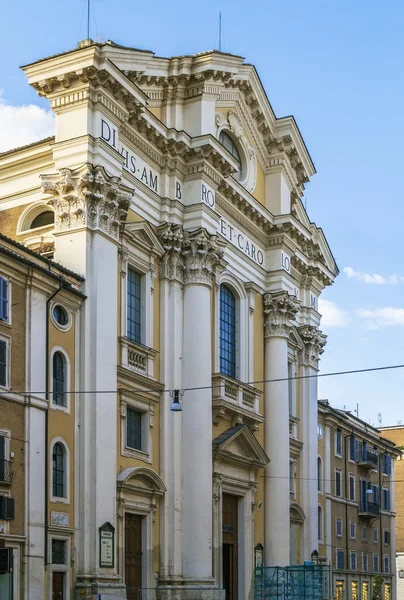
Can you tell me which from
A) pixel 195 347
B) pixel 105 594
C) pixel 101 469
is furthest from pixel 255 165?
pixel 105 594

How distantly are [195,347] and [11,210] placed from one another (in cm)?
772

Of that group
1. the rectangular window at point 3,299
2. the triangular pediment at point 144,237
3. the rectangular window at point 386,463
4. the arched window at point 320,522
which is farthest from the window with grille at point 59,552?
the rectangular window at point 386,463

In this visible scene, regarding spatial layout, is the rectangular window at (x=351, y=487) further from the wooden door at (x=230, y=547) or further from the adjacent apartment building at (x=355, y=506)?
the wooden door at (x=230, y=547)

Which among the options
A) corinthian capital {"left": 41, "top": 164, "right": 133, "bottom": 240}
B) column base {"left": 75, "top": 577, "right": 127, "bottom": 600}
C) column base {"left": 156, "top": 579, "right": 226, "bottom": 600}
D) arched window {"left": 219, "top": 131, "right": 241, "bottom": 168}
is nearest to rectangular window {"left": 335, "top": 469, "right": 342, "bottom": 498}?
arched window {"left": 219, "top": 131, "right": 241, "bottom": 168}

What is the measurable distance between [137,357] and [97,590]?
8010mm

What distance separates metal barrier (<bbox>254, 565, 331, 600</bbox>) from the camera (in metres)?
40.0

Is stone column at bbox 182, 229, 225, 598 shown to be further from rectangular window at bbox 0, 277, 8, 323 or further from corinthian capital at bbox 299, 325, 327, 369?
corinthian capital at bbox 299, 325, 327, 369

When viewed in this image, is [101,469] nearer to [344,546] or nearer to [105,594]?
[105,594]

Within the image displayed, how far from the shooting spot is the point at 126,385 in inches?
1316

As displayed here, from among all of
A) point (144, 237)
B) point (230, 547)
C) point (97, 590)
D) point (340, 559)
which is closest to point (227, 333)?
point (144, 237)

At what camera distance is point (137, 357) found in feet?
113

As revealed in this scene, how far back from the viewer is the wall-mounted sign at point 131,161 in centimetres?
3328

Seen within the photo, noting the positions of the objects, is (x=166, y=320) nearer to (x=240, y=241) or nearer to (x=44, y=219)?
(x=44, y=219)

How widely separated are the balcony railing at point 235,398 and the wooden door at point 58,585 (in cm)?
1047
